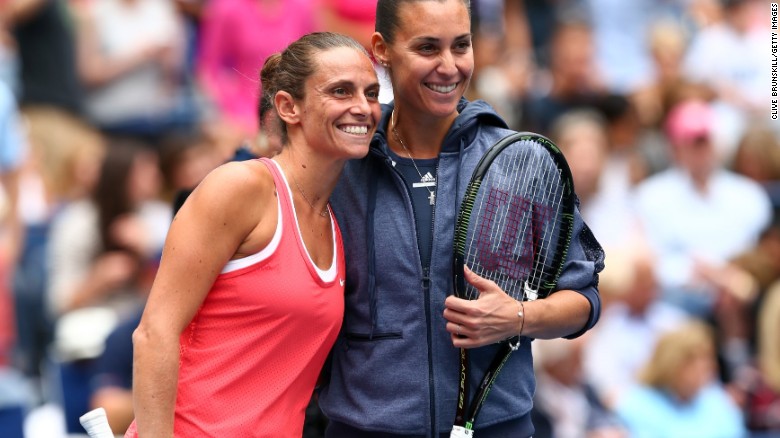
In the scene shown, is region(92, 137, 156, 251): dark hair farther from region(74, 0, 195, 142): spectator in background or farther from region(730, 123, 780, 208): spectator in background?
region(730, 123, 780, 208): spectator in background

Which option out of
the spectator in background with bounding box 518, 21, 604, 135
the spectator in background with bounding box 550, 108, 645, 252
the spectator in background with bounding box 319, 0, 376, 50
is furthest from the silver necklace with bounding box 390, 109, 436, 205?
the spectator in background with bounding box 518, 21, 604, 135

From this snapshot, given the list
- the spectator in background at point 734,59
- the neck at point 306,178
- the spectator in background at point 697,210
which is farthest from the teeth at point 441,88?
the spectator in background at point 734,59

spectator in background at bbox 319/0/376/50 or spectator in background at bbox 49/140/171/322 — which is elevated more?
spectator in background at bbox 319/0/376/50

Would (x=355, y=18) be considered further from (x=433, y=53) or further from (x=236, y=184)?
(x=236, y=184)

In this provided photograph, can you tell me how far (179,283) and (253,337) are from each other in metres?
0.25

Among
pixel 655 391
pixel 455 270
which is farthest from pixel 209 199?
Result: pixel 655 391

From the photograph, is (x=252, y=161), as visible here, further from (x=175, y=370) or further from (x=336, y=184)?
(x=175, y=370)

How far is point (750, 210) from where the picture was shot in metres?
8.04

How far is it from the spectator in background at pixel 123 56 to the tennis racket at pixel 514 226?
4930 mm

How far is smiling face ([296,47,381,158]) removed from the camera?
11.5 feet

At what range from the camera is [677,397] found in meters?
6.65

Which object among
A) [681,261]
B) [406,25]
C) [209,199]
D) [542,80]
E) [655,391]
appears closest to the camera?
[209,199]

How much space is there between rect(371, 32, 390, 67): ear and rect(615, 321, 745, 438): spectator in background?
3.40m

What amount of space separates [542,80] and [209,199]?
6929 millimetres
